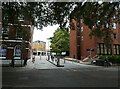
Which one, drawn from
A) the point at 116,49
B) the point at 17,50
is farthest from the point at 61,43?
the point at 17,50

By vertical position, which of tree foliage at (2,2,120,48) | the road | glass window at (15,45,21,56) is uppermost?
tree foliage at (2,2,120,48)

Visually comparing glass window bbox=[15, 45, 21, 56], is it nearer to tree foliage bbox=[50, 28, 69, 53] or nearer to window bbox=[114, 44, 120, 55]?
window bbox=[114, 44, 120, 55]

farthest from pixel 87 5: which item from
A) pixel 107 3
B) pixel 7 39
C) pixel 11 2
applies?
pixel 7 39

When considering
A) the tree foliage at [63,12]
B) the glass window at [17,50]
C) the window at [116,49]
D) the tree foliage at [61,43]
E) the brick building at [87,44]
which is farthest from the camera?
the tree foliage at [61,43]

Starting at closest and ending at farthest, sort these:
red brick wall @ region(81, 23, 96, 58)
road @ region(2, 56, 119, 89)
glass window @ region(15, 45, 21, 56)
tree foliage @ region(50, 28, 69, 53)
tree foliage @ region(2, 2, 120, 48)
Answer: road @ region(2, 56, 119, 89), tree foliage @ region(2, 2, 120, 48), glass window @ region(15, 45, 21, 56), red brick wall @ region(81, 23, 96, 58), tree foliage @ region(50, 28, 69, 53)

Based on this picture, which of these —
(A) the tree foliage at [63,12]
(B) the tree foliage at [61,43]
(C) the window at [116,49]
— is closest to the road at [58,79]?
(A) the tree foliage at [63,12]

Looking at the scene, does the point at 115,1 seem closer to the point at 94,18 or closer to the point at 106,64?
the point at 94,18

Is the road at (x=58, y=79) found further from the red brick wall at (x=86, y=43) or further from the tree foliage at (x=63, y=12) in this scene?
the red brick wall at (x=86, y=43)

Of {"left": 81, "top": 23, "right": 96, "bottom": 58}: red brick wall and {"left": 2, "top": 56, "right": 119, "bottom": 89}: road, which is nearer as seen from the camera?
{"left": 2, "top": 56, "right": 119, "bottom": 89}: road

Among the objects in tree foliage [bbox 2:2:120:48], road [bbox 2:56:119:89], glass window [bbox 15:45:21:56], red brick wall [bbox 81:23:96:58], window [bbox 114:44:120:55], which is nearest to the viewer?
road [bbox 2:56:119:89]

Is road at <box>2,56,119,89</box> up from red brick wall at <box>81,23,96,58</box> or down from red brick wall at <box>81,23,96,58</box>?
down

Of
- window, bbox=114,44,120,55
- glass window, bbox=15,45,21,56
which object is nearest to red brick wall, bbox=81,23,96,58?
window, bbox=114,44,120,55

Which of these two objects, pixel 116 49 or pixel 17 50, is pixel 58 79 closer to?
pixel 17 50

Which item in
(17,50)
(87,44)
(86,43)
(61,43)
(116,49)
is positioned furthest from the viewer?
(61,43)
